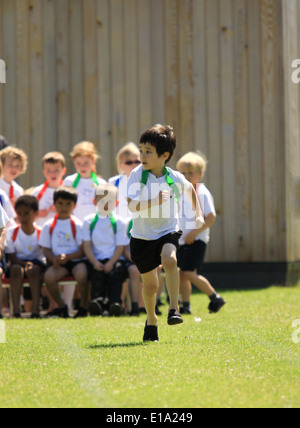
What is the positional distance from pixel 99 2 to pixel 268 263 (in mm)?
4843

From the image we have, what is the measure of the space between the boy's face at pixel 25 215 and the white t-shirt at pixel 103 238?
64 centimetres

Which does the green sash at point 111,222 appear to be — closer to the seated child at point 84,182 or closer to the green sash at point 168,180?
the seated child at point 84,182

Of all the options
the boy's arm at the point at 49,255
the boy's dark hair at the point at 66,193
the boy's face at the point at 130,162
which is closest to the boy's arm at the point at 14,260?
the boy's arm at the point at 49,255

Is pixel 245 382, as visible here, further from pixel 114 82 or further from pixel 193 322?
pixel 114 82

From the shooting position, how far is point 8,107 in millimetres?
12391

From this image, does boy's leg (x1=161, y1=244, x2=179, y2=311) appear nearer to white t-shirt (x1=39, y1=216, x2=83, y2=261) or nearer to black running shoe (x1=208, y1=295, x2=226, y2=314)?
black running shoe (x1=208, y1=295, x2=226, y2=314)

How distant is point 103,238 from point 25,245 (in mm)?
971

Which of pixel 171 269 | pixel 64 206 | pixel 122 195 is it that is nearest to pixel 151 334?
pixel 171 269

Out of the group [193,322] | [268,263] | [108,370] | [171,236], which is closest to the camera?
[108,370]

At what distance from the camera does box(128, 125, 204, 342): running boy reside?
6.34 meters

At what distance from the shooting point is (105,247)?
9531 millimetres

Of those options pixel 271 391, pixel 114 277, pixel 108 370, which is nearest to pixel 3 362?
pixel 108 370

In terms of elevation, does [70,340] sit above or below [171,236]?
below

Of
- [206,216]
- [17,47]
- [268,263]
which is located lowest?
[268,263]
